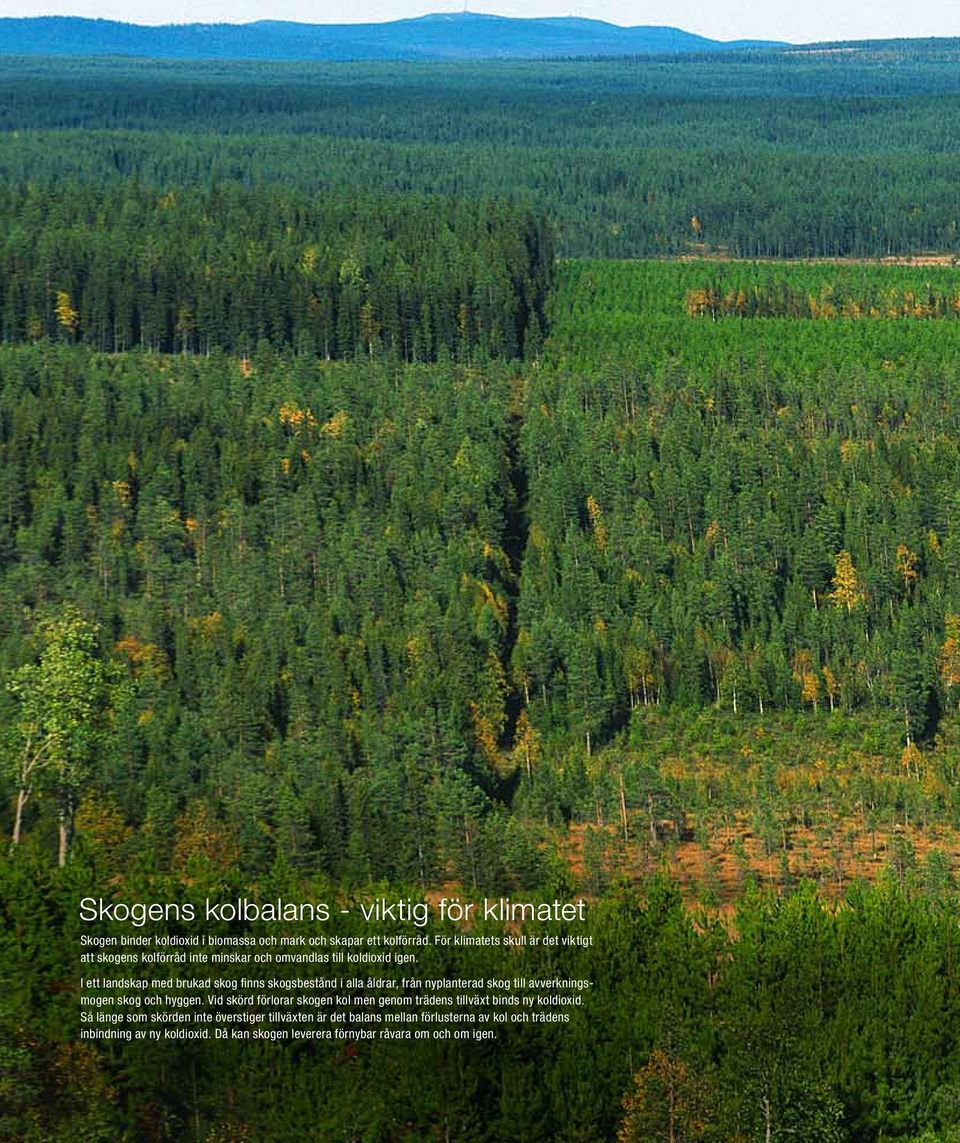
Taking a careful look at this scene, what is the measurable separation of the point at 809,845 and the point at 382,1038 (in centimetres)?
4093

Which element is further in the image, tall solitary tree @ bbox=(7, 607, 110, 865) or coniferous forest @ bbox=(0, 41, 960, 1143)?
tall solitary tree @ bbox=(7, 607, 110, 865)

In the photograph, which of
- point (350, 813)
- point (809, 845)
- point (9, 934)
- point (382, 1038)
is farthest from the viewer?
point (809, 845)

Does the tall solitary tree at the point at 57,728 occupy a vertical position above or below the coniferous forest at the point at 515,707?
above

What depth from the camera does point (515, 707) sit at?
123 m

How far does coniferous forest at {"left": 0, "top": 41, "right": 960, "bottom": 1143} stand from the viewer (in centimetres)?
6234

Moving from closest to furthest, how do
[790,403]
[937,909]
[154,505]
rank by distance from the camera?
[937,909]
[154,505]
[790,403]

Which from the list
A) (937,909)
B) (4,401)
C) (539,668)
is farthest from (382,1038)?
(4,401)

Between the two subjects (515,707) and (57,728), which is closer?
(57,728)

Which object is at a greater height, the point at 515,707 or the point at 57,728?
the point at 57,728

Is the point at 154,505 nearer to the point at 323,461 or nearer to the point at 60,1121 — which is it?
the point at 323,461

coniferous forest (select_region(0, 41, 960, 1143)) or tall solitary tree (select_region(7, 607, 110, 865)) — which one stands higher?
tall solitary tree (select_region(7, 607, 110, 865))

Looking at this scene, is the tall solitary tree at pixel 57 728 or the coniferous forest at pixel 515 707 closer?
the coniferous forest at pixel 515 707

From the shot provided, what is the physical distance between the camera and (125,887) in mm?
69938

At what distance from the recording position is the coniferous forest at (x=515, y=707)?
6234 cm
